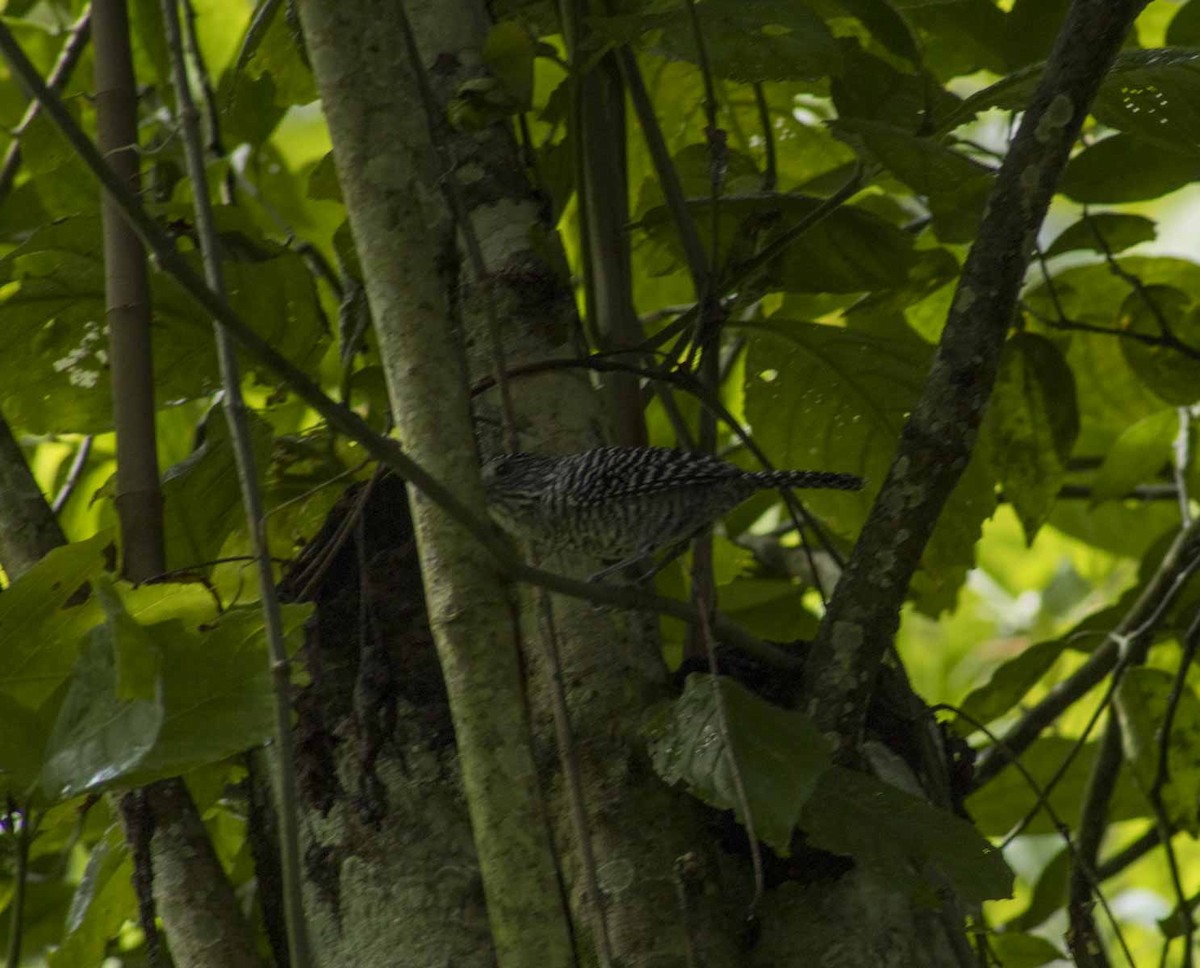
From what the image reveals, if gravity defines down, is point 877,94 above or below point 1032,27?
below

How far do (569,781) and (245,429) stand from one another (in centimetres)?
46

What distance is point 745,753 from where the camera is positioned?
1417 millimetres

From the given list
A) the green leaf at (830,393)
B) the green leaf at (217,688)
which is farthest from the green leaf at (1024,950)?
the green leaf at (217,688)

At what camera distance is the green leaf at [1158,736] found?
2643 millimetres

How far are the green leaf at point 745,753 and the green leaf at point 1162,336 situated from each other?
1.72 metres

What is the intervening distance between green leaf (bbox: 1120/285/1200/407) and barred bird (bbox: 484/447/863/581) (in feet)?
3.01

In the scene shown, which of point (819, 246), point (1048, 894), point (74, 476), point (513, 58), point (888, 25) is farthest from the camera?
point (1048, 894)

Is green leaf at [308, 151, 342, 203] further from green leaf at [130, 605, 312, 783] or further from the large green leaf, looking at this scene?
green leaf at [130, 605, 312, 783]

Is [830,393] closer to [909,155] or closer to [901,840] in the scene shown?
[909,155]

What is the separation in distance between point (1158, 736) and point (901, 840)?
136cm

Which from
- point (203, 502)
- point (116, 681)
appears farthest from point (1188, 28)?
point (116, 681)

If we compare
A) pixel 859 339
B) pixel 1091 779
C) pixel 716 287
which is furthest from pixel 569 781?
pixel 1091 779

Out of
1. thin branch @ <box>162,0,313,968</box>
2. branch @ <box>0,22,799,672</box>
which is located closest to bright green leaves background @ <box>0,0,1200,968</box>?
thin branch @ <box>162,0,313,968</box>

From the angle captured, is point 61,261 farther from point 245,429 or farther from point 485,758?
point 485,758
